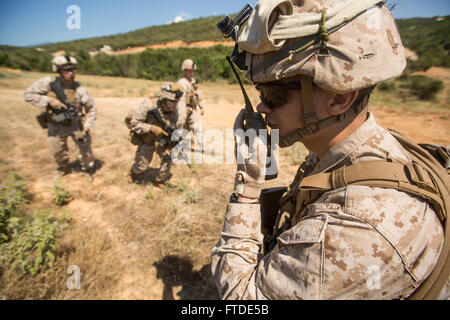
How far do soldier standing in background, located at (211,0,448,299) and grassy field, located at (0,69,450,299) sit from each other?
6.47 feet

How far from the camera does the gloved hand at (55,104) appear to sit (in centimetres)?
426

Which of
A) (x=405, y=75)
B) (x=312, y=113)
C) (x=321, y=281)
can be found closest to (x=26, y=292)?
(x=321, y=281)

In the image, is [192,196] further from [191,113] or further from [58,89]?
[58,89]

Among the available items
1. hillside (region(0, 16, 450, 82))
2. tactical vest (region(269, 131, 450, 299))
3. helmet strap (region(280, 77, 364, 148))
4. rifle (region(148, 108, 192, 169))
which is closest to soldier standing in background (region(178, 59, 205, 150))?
rifle (region(148, 108, 192, 169))

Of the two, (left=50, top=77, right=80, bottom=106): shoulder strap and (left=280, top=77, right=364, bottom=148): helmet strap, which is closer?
(left=280, top=77, right=364, bottom=148): helmet strap

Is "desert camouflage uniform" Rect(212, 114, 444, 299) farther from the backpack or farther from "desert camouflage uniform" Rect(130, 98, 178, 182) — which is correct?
"desert camouflage uniform" Rect(130, 98, 178, 182)

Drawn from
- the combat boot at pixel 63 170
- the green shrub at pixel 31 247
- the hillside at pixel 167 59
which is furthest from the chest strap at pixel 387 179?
the hillside at pixel 167 59

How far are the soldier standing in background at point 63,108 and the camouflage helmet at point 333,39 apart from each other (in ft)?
15.2

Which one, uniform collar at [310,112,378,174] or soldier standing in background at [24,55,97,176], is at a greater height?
soldier standing in background at [24,55,97,176]

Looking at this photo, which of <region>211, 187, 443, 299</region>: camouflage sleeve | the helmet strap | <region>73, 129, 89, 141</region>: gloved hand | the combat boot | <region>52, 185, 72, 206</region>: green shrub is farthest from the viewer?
the combat boot

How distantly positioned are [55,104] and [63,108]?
182 millimetres

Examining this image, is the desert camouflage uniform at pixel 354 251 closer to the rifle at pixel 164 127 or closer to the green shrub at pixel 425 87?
the rifle at pixel 164 127

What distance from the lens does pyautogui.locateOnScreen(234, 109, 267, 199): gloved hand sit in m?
1.40
